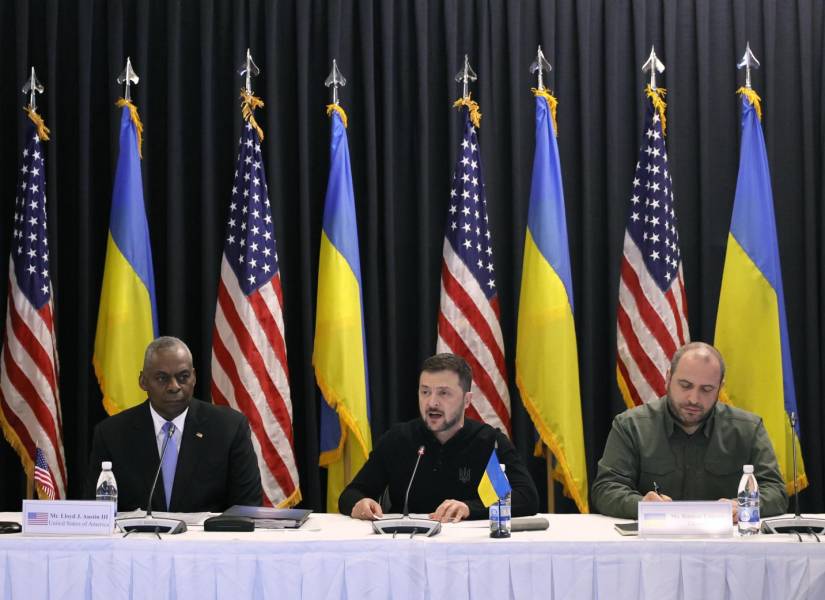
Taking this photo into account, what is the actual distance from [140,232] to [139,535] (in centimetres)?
279

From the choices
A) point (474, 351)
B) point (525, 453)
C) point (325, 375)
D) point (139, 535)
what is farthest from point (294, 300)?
point (139, 535)

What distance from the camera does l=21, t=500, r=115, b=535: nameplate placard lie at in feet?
11.6

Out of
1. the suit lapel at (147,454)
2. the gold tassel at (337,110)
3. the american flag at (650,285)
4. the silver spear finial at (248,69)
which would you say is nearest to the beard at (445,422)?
the suit lapel at (147,454)

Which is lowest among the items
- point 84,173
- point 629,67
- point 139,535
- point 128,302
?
point 139,535

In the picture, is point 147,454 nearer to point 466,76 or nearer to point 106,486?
point 106,486

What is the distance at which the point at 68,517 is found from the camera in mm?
3568

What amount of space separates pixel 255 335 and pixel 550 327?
165 cm

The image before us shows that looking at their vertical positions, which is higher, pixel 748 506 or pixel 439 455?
pixel 439 455

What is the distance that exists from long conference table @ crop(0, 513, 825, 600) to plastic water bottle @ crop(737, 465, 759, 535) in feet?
0.56

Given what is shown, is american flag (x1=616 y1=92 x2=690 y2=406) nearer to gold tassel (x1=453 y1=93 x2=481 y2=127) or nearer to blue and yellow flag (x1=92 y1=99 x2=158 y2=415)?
gold tassel (x1=453 y1=93 x2=481 y2=127)

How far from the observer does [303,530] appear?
3.72 meters

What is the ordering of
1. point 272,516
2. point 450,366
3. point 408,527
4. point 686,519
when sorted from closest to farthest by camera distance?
point 686,519, point 408,527, point 272,516, point 450,366

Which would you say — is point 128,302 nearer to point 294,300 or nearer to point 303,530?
point 294,300

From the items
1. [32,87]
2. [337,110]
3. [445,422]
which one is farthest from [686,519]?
[32,87]
